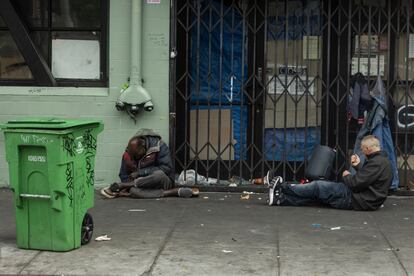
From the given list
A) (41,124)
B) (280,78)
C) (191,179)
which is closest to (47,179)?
(41,124)

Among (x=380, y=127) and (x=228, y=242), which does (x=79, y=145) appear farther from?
(x=380, y=127)

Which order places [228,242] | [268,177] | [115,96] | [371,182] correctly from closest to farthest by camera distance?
[228,242], [371,182], [268,177], [115,96]

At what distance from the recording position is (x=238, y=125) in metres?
8.84

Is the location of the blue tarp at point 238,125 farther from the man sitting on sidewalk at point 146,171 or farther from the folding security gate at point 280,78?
the man sitting on sidewalk at point 146,171

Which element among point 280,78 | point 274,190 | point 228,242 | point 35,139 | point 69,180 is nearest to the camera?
point 35,139

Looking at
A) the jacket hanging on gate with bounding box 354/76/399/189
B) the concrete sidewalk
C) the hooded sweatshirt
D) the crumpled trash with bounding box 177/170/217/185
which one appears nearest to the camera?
the concrete sidewalk

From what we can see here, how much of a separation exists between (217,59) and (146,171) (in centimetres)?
191

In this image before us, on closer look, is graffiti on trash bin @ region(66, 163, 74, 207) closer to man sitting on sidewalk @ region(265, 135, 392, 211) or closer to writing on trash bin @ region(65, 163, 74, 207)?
writing on trash bin @ region(65, 163, 74, 207)

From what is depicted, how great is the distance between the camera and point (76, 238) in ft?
18.4

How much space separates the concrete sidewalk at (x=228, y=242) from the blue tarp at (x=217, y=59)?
164cm

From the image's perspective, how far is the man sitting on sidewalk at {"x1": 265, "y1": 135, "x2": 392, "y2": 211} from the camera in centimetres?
714

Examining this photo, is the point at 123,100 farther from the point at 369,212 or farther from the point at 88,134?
the point at 369,212

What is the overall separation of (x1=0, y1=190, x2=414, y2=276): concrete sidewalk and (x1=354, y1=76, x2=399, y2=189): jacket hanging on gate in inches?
25.3

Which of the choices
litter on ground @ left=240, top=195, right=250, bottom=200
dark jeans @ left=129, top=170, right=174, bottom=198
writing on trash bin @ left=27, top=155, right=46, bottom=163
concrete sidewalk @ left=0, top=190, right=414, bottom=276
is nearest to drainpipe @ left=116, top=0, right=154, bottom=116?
dark jeans @ left=129, top=170, right=174, bottom=198
